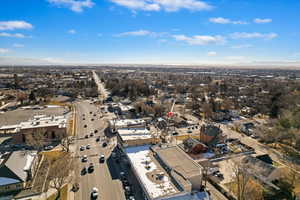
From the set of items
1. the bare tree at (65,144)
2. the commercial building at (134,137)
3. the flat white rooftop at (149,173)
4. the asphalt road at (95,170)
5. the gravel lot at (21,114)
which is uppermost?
the commercial building at (134,137)

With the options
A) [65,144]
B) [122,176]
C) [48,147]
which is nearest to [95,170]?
[122,176]

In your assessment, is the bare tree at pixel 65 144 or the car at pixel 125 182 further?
the bare tree at pixel 65 144

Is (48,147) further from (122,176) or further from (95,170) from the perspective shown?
(122,176)

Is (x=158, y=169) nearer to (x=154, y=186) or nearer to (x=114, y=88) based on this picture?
(x=154, y=186)

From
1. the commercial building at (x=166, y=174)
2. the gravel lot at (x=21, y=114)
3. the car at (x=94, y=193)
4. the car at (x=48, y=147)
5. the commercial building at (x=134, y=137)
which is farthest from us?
the gravel lot at (x=21, y=114)

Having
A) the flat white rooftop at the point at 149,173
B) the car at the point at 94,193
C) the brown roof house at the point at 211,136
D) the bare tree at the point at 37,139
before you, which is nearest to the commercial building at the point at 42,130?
the bare tree at the point at 37,139

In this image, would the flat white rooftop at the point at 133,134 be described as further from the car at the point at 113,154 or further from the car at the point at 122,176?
the car at the point at 122,176

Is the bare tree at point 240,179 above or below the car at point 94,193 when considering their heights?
above
